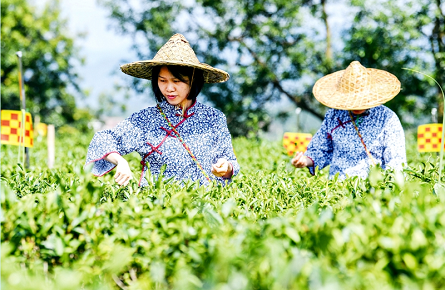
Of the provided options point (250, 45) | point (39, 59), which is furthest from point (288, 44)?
point (39, 59)

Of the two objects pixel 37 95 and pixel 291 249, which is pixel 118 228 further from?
pixel 37 95

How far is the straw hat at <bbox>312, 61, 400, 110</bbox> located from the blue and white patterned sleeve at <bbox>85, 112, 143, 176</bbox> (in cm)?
158

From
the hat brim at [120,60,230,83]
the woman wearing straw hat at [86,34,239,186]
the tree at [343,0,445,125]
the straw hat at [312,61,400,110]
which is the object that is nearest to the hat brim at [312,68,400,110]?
the straw hat at [312,61,400,110]

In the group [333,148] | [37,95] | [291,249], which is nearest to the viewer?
[291,249]

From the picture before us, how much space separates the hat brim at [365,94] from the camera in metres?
3.58

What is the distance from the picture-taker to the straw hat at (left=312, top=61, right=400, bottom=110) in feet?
11.8

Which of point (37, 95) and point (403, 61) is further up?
point (403, 61)

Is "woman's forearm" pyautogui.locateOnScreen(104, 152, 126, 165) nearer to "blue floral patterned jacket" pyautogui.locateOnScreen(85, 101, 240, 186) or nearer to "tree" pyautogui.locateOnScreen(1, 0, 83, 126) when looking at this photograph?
"blue floral patterned jacket" pyautogui.locateOnScreen(85, 101, 240, 186)

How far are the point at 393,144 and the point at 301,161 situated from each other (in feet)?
2.48

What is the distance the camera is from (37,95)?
99.4 ft

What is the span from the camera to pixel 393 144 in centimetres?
362

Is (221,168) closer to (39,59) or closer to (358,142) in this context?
(358,142)

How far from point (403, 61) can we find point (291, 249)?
16.0m

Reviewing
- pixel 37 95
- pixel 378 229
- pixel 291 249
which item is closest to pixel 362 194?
pixel 378 229
